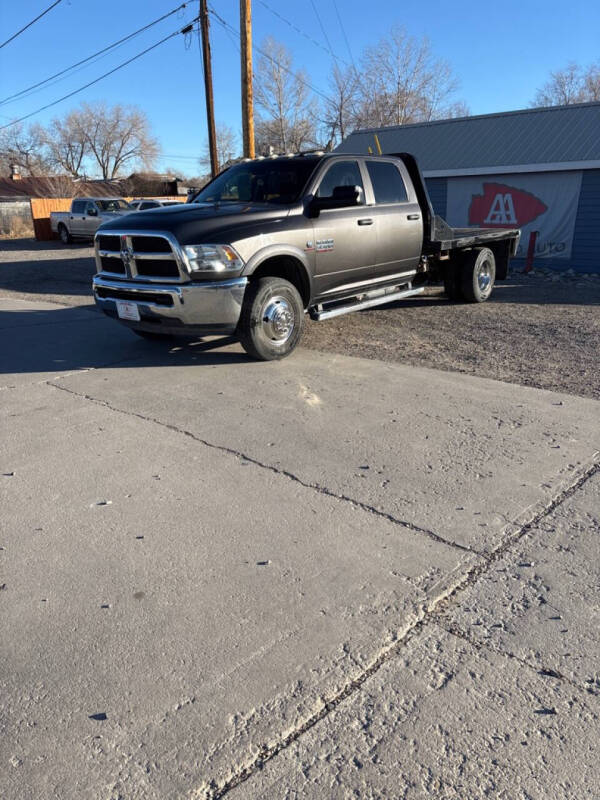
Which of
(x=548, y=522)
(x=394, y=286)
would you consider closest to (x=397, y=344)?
(x=394, y=286)

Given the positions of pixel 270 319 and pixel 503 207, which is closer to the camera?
pixel 270 319

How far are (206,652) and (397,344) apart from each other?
5498mm

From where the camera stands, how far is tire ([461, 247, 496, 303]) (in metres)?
9.73

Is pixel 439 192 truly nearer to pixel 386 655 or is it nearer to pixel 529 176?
pixel 529 176

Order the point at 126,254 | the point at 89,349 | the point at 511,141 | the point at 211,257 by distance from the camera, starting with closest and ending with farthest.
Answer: the point at 211,257 → the point at 126,254 → the point at 89,349 → the point at 511,141

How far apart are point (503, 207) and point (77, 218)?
17.1 m

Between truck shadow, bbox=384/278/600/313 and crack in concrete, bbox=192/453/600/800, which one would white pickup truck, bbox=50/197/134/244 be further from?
crack in concrete, bbox=192/453/600/800

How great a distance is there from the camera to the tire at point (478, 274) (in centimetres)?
973

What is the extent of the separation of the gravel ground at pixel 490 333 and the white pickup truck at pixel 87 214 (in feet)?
42.6

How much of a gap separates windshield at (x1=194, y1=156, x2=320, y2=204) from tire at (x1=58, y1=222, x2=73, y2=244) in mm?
21166

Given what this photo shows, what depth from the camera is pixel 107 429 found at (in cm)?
478

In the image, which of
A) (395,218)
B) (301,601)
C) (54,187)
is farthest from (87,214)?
(54,187)

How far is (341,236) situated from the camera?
698 cm

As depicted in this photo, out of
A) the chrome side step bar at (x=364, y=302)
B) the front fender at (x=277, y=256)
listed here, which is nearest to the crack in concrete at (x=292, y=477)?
the front fender at (x=277, y=256)
